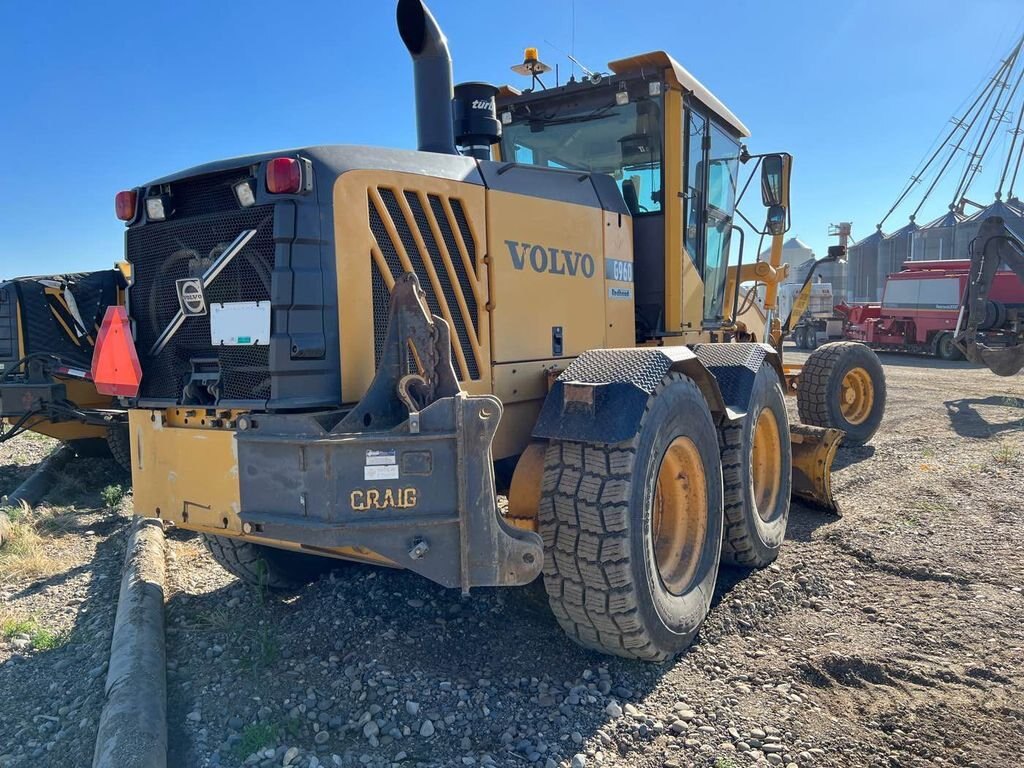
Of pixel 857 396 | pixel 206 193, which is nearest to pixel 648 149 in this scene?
pixel 206 193

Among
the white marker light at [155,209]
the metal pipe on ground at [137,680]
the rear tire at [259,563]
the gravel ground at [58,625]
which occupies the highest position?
the white marker light at [155,209]

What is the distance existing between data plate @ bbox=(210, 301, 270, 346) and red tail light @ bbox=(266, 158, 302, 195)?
440mm

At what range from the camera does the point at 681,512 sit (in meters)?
3.87

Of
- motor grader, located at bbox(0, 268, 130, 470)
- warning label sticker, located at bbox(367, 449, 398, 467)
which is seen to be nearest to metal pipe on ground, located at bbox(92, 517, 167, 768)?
warning label sticker, located at bbox(367, 449, 398, 467)

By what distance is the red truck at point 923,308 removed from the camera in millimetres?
20266

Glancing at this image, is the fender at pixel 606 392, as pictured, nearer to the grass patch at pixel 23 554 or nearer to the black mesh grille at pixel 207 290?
the black mesh grille at pixel 207 290

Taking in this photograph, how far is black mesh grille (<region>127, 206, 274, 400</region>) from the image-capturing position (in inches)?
119

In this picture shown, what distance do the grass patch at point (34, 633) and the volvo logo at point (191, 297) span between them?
1982 millimetres

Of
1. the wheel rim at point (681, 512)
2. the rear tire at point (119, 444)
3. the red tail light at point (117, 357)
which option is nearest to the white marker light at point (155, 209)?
the red tail light at point (117, 357)

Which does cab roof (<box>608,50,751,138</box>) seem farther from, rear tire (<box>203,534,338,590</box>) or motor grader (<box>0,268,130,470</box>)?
motor grader (<box>0,268,130,470</box>)

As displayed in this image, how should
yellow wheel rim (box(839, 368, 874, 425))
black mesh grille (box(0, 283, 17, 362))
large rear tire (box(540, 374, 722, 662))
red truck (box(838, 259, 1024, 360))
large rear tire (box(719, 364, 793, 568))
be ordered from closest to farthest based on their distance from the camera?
large rear tire (box(540, 374, 722, 662)) → large rear tire (box(719, 364, 793, 568)) → black mesh grille (box(0, 283, 17, 362)) → yellow wheel rim (box(839, 368, 874, 425)) → red truck (box(838, 259, 1024, 360))

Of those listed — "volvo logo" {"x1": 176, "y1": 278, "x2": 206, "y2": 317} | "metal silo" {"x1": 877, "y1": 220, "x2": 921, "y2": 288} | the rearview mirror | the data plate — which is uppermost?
"metal silo" {"x1": 877, "y1": 220, "x2": 921, "y2": 288}

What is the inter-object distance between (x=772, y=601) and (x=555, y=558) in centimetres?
157

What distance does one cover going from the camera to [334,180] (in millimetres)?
2980
